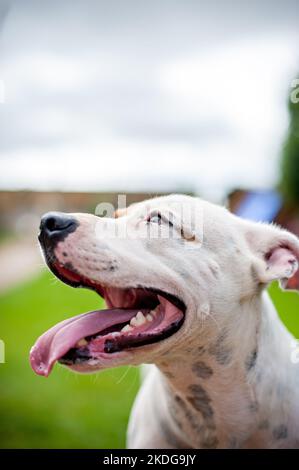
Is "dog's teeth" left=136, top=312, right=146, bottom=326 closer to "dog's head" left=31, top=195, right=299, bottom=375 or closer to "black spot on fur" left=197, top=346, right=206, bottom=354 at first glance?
"dog's head" left=31, top=195, right=299, bottom=375

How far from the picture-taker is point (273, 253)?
262 centimetres

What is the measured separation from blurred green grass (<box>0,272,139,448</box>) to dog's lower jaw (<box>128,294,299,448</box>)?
42cm

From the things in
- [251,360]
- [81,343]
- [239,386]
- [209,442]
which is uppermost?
[81,343]

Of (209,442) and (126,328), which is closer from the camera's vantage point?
(126,328)

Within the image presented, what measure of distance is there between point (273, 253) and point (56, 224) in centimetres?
94

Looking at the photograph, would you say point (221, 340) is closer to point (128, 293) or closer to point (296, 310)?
point (128, 293)

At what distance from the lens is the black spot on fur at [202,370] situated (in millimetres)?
2482

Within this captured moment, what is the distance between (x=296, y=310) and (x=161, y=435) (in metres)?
5.58

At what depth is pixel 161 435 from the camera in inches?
108

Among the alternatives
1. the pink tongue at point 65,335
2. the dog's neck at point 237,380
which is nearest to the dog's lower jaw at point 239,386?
the dog's neck at point 237,380

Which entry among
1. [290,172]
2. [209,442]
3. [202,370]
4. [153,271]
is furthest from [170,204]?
[290,172]

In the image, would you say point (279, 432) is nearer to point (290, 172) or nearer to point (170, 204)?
point (170, 204)

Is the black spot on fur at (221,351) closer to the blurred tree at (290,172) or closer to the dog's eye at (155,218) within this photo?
the dog's eye at (155,218)
